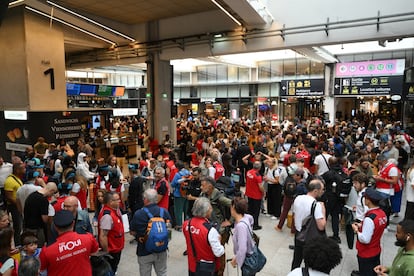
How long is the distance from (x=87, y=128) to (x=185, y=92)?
17.6 metres

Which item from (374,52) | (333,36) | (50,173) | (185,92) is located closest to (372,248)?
(50,173)

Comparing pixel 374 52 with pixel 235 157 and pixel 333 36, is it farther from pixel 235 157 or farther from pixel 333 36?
pixel 235 157

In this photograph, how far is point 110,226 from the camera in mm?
3484

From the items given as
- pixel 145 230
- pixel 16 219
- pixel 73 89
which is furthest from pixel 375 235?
pixel 73 89

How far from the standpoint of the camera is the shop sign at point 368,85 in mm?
16578

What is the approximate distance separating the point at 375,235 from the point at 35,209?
4.40 m

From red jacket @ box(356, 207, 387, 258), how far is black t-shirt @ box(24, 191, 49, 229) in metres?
4.17

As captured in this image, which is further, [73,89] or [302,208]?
[73,89]

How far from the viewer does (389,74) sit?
1802 cm

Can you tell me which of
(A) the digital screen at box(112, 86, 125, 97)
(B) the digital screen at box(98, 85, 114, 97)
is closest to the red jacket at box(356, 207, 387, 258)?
(B) the digital screen at box(98, 85, 114, 97)

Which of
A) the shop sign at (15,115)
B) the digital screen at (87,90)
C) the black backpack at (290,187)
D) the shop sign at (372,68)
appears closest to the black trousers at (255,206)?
the black backpack at (290,187)

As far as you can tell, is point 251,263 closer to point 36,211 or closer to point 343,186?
point 343,186

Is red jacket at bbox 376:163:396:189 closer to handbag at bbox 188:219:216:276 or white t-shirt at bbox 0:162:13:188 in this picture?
handbag at bbox 188:219:216:276

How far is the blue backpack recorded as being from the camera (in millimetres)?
3223
